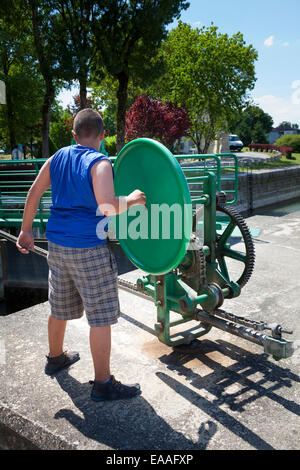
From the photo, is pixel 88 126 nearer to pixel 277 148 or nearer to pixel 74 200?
pixel 74 200

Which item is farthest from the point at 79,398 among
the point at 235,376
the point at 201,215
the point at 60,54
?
the point at 60,54

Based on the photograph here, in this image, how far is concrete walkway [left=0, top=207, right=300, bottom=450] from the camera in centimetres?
245

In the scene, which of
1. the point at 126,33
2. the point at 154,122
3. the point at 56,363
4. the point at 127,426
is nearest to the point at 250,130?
the point at 154,122

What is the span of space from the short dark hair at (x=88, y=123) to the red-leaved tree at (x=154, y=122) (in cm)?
1789

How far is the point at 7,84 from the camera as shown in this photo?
867 inches

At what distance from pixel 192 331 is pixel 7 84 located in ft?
70.9

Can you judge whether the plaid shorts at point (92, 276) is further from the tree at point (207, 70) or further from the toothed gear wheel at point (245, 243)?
the tree at point (207, 70)

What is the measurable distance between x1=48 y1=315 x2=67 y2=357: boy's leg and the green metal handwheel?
2.29ft

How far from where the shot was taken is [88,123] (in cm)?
263

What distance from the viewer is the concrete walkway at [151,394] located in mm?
2445

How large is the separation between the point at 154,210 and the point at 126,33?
631 inches

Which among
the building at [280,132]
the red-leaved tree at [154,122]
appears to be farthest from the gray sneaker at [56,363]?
the building at [280,132]

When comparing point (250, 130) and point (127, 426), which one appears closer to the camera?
point (127, 426)

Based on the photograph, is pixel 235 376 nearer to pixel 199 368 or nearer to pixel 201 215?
pixel 199 368
